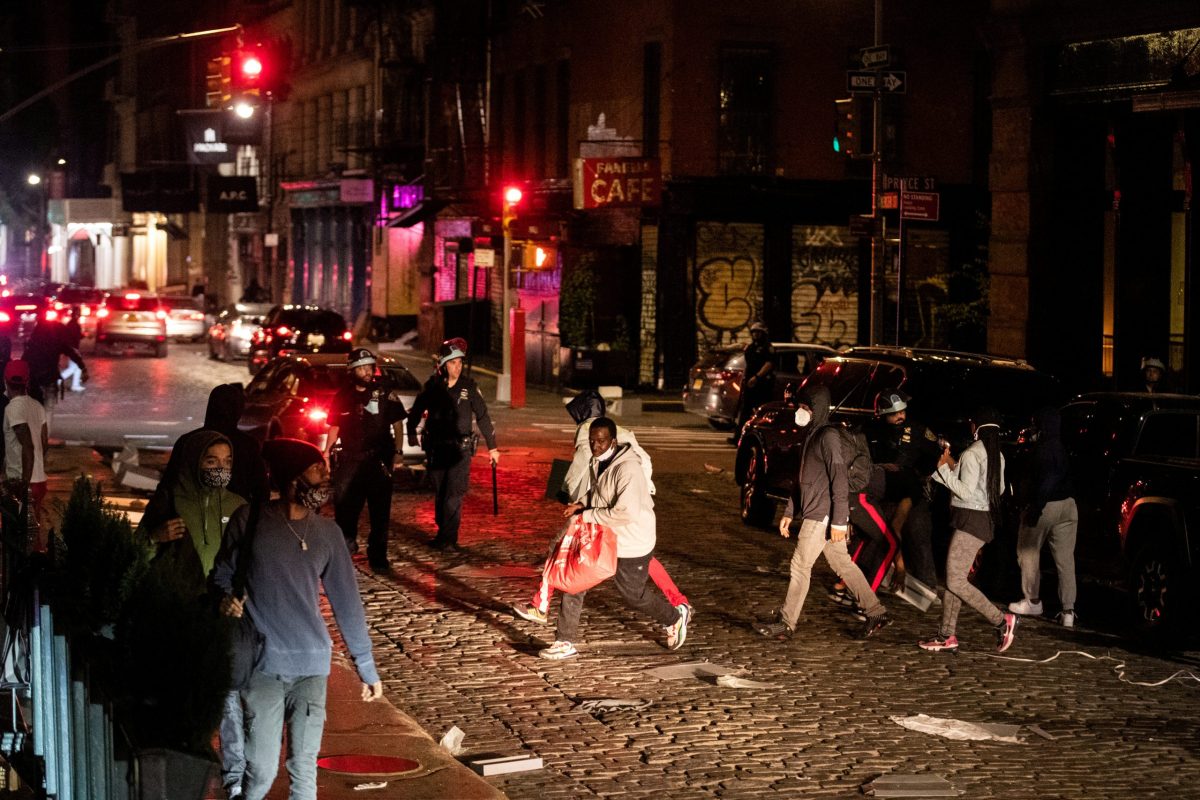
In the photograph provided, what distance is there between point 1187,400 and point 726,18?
25.6 meters

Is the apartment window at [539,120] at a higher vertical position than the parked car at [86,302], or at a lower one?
higher

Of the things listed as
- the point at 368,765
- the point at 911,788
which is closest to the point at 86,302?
the point at 368,765

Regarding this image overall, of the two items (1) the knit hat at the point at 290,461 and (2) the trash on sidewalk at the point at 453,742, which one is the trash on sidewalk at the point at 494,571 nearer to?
(2) the trash on sidewalk at the point at 453,742

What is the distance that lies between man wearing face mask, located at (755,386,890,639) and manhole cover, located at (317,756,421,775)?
406 cm

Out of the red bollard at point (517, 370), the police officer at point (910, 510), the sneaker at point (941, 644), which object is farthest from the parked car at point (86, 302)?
the sneaker at point (941, 644)

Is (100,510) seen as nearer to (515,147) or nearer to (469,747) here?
(469,747)

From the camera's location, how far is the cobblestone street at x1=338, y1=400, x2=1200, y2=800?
887 centimetres

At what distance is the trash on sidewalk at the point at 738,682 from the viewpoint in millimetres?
10852

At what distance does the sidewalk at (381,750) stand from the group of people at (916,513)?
326 cm

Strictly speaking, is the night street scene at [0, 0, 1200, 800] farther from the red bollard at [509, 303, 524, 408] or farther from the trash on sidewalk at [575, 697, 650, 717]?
the red bollard at [509, 303, 524, 408]

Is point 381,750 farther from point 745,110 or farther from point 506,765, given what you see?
point 745,110

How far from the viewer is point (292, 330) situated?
39.4 m

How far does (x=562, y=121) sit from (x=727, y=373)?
14973 mm

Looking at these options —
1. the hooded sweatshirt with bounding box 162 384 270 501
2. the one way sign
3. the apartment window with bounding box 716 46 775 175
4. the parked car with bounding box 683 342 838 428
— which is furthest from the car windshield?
the hooded sweatshirt with bounding box 162 384 270 501
